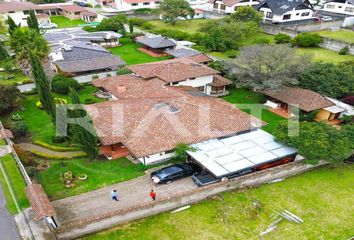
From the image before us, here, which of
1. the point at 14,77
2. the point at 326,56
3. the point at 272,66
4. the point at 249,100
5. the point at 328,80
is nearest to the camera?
the point at 328,80

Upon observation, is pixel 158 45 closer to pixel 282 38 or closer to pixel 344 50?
pixel 282 38

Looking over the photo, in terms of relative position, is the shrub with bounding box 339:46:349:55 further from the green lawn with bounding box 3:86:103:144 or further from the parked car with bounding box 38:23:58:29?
the parked car with bounding box 38:23:58:29

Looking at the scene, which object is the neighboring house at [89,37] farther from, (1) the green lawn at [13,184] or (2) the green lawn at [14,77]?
(1) the green lawn at [13,184]

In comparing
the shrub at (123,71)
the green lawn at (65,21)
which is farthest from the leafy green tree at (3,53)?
the green lawn at (65,21)

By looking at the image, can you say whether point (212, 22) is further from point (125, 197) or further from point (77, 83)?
point (125, 197)

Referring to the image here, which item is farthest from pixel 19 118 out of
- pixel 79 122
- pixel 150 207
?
pixel 150 207

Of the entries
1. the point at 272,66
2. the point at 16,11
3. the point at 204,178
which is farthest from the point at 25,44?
the point at 16,11

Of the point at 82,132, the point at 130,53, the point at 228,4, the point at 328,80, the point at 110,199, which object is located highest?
the point at 228,4
